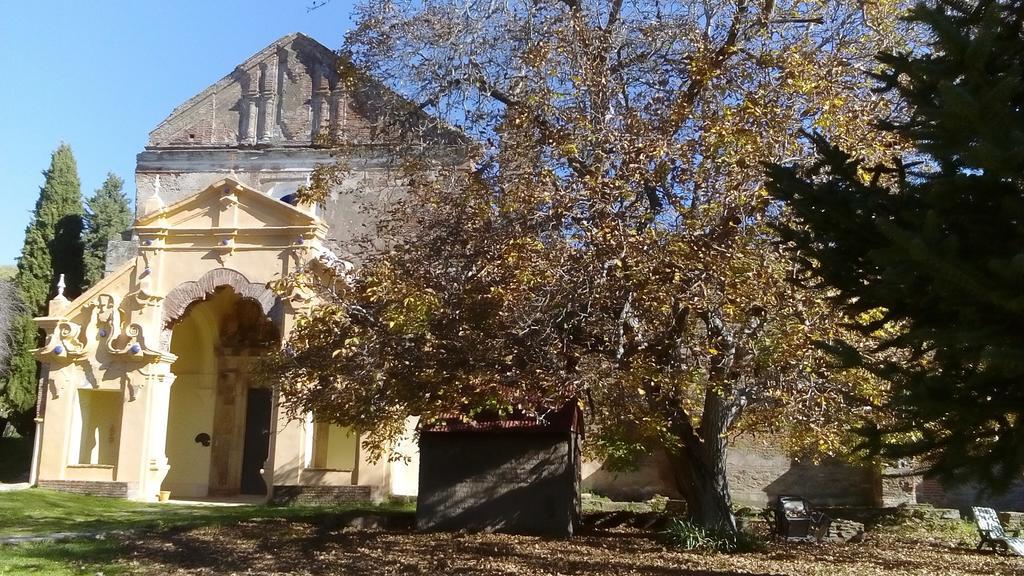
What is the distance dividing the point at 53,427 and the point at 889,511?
1757cm

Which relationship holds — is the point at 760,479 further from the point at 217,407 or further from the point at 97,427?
the point at 97,427

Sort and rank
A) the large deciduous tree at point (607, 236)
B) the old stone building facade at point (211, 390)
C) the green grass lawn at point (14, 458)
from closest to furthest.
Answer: the large deciduous tree at point (607, 236) → the old stone building facade at point (211, 390) → the green grass lawn at point (14, 458)

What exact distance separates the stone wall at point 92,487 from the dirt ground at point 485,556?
241 inches

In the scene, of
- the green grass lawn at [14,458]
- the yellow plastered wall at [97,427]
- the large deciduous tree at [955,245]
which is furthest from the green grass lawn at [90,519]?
the large deciduous tree at [955,245]

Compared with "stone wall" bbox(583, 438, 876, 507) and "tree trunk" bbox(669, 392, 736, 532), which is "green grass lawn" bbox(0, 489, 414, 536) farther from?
"tree trunk" bbox(669, 392, 736, 532)

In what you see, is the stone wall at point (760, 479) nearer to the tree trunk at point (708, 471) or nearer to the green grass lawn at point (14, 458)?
the tree trunk at point (708, 471)

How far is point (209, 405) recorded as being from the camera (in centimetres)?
2414

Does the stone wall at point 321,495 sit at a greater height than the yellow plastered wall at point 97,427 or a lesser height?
lesser

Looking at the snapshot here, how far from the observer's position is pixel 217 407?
79.7 ft

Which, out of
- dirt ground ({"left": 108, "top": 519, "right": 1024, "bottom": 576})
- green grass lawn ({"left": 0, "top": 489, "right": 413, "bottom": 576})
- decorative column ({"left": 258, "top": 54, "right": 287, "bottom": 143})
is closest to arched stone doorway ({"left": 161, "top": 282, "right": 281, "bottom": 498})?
green grass lawn ({"left": 0, "top": 489, "right": 413, "bottom": 576})

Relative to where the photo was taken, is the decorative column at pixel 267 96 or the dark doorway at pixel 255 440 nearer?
the dark doorway at pixel 255 440

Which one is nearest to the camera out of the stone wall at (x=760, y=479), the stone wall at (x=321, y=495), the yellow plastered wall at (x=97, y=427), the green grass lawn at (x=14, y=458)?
the stone wall at (x=321, y=495)

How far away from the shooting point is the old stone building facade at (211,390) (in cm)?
2059

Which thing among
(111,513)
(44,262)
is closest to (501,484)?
(111,513)
